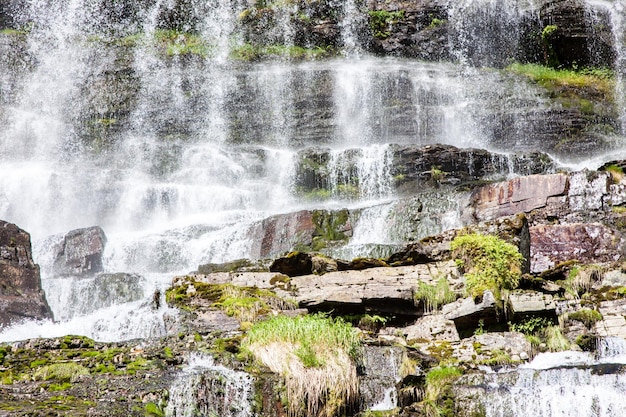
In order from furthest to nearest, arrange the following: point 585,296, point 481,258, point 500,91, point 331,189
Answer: point 500,91 → point 331,189 → point 481,258 → point 585,296

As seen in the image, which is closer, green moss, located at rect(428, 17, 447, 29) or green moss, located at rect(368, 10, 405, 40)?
green moss, located at rect(428, 17, 447, 29)

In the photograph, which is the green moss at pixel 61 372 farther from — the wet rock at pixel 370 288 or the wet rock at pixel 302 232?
the wet rock at pixel 302 232

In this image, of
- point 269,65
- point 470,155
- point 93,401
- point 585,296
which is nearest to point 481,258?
point 585,296

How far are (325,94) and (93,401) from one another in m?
28.0

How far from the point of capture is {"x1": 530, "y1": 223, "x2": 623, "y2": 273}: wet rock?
16297 millimetres

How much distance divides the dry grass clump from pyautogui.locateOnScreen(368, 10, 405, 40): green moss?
1168 inches

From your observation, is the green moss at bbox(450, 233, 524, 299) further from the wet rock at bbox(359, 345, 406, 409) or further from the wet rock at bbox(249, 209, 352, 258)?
the wet rock at bbox(249, 209, 352, 258)

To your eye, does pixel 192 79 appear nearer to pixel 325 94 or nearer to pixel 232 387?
pixel 325 94

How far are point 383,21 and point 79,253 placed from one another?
22200mm

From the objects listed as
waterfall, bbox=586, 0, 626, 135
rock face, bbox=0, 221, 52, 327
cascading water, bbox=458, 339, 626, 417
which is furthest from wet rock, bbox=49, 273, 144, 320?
waterfall, bbox=586, 0, 626, 135

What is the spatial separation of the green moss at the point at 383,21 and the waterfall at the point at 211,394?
1231 inches

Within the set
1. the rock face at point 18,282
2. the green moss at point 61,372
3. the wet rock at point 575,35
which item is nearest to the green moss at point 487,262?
the green moss at point 61,372

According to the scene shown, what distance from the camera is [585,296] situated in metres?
13.6

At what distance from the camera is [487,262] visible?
47.5ft
